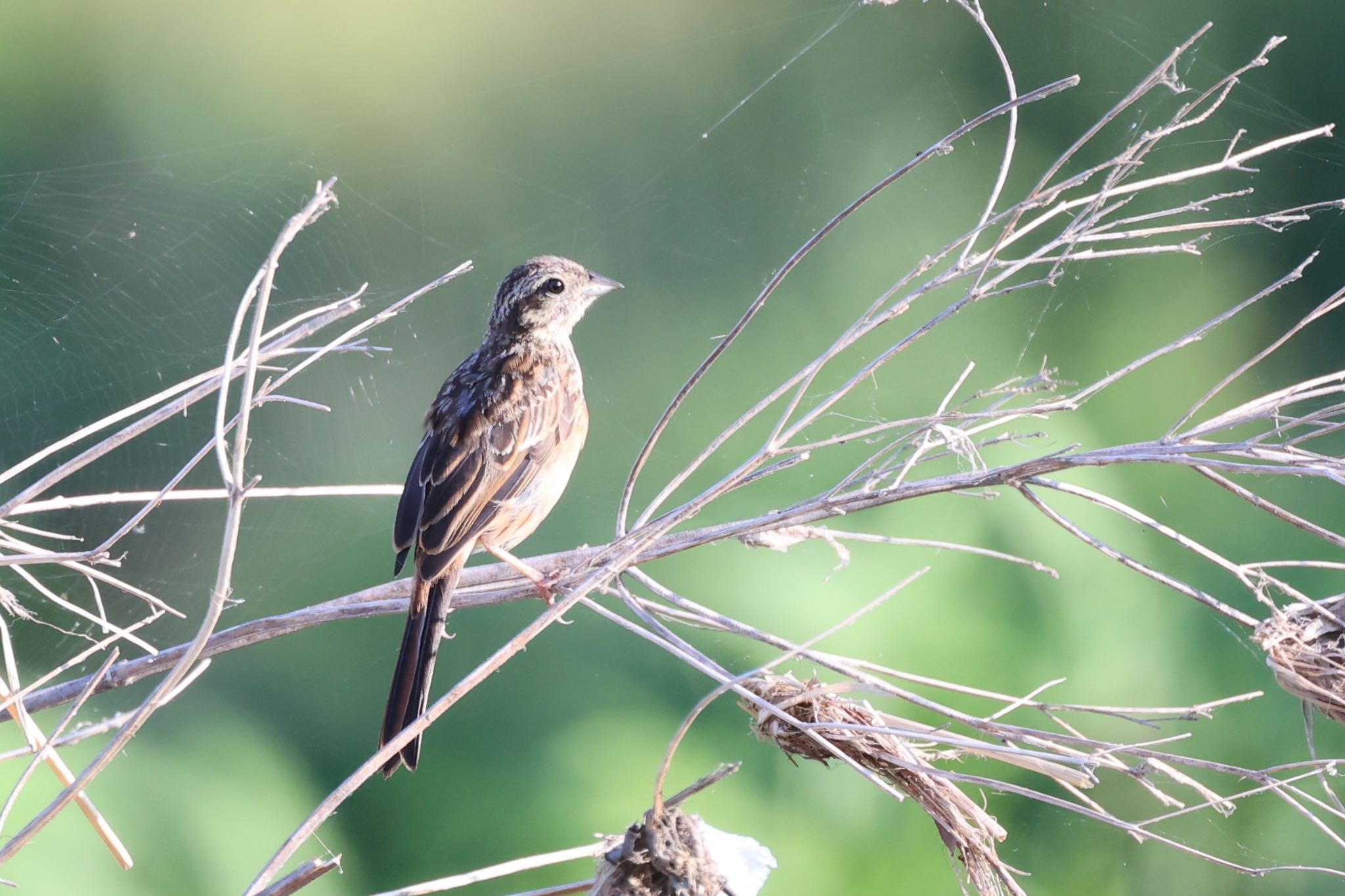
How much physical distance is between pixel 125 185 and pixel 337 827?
2.39 m

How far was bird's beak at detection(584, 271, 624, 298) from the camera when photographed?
2.83 m

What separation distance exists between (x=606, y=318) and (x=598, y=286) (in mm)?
1259

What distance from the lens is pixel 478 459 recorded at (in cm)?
242

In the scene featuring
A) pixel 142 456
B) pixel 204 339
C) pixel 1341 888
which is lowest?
pixel 1341 888

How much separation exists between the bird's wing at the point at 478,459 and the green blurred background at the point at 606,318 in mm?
1072

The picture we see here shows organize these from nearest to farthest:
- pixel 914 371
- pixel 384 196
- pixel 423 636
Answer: pixel 423 636
pixel 914 371
pixel 384 196

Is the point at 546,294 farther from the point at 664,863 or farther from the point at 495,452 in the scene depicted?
the point at 664,863

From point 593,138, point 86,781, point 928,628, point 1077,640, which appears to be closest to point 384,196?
point 593,138

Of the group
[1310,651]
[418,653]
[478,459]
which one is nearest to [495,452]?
[478,459]

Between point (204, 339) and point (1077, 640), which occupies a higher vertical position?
point (204, 339)

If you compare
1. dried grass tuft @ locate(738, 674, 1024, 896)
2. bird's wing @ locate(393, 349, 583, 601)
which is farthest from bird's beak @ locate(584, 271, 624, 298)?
dried grass tuft @ locate(738, 674, 1024, 896)

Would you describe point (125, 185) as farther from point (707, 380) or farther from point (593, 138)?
point (707, 380)

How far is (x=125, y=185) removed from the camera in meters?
3.91

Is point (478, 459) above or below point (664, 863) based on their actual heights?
above
